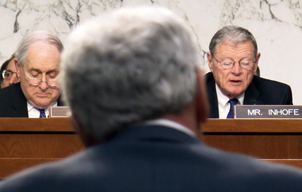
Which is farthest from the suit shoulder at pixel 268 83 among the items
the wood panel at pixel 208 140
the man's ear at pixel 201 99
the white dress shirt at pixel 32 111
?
the man's ear at pixel 201 99

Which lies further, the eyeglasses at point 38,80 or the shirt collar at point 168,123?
the eyeglasses at point 38,80

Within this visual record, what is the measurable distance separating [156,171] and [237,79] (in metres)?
3.21

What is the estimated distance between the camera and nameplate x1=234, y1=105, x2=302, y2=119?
2859 mm

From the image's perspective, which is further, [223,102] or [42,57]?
[223,102]

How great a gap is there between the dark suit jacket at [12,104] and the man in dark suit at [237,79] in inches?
45.0

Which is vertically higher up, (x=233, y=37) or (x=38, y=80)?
(x=233, y=37)

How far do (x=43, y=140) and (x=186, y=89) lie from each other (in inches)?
79.8

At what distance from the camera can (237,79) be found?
13.0 feet

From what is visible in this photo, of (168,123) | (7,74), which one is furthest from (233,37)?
(168,123)

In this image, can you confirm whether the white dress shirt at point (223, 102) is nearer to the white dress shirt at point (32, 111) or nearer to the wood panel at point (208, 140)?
the wood panel at point (208, 140)

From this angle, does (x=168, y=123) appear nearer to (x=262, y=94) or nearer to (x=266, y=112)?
(x=266, y=112)

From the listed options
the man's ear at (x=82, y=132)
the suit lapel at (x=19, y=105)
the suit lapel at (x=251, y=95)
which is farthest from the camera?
the suit lapel at (x=251, y=95)

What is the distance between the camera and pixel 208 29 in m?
5.60

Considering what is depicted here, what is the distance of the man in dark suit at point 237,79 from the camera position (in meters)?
3.90
